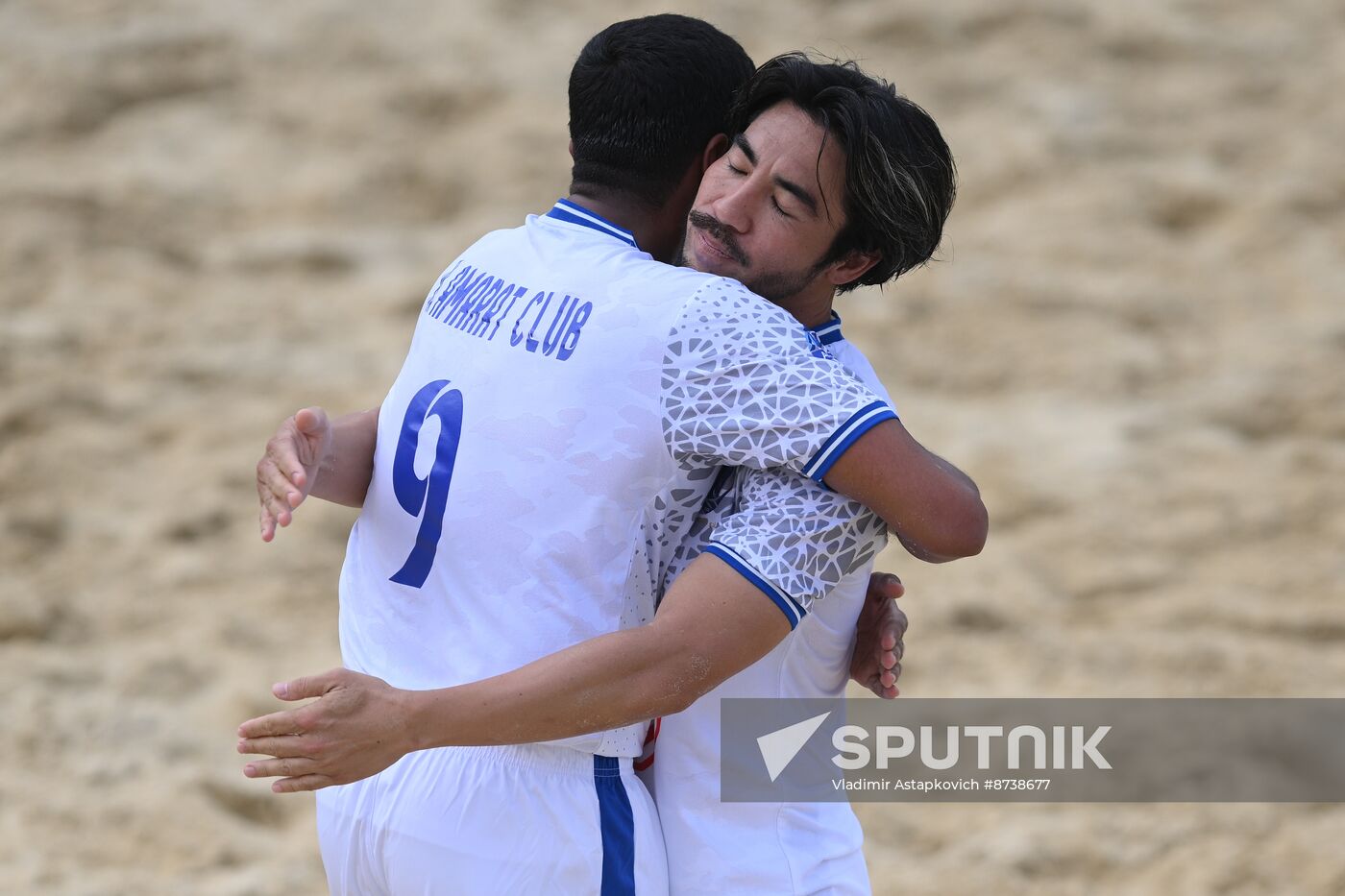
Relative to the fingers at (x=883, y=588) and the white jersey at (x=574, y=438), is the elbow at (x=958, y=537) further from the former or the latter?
the fingers at (x=883, y=588)

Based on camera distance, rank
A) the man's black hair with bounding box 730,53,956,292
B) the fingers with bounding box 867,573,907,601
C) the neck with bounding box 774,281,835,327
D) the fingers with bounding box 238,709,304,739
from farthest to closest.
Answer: the fingers with bounding box 867,573,907,601 < the neck with bounding box 774,281,835,327 < the man's black hair with bounding box 730,53,956,292 < the fingers with bounding box 238,709,304,739

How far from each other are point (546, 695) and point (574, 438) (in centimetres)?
31

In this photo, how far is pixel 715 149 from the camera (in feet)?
6.89

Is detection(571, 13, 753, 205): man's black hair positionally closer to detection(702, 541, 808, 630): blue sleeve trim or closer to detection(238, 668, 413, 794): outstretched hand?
detection(702, 541, 808, 630): blue sleeve trim

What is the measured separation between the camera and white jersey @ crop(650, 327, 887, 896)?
6.24 ft

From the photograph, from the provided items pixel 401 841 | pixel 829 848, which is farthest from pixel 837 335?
pixel 401 841

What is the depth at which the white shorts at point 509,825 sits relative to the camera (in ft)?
6.17

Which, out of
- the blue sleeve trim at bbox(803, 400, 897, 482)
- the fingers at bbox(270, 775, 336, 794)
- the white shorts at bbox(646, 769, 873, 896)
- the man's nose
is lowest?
the white shorts at bbox(646, 769, 873, 896)

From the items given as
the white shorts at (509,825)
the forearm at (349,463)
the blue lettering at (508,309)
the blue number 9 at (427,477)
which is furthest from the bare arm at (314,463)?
the white shorts at (509,825)

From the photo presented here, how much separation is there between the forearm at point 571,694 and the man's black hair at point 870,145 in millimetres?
594

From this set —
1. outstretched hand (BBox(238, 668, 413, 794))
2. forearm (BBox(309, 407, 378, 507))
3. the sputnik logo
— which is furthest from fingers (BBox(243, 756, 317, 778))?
the sputnik logo

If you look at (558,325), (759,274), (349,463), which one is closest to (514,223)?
(349,463)

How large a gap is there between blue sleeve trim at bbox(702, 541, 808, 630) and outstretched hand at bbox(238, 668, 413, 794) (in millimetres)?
386

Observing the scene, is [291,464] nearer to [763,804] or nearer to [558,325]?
[558,325]
